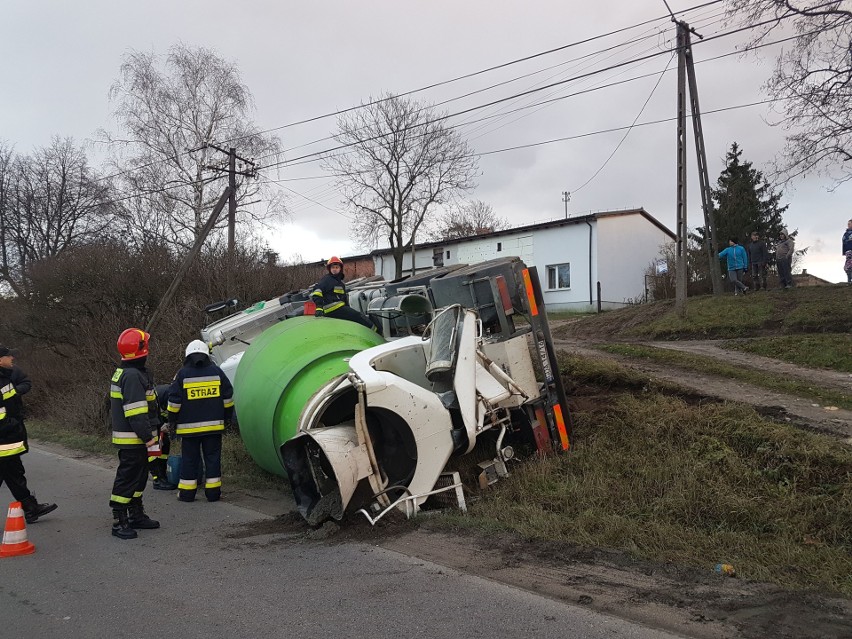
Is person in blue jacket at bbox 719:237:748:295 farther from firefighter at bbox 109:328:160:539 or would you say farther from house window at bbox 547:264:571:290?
firefighter at bbox 109:328:160:539

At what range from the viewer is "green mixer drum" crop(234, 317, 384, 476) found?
19.8ft

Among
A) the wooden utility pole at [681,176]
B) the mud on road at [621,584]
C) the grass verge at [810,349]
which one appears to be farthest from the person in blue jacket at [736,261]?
the mud on road at [621,584]

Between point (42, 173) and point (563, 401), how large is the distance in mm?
34982

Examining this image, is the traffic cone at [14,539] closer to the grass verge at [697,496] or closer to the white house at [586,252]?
the grass verge at [697,496]

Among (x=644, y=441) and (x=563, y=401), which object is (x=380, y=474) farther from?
(x=644, y=441)

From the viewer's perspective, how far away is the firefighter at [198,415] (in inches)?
245

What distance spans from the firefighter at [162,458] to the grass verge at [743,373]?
21.0 ft

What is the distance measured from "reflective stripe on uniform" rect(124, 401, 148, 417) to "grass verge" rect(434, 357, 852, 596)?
277 centimetres

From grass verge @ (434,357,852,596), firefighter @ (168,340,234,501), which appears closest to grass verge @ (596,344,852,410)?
grass verge @ (434,357,852,596)

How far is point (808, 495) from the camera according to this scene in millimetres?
4711

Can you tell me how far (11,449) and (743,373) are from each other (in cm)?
801

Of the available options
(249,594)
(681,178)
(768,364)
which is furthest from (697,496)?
(681,178)

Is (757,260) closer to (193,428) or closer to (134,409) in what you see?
(193,428)

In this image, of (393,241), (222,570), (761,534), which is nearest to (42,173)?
(393,241)
